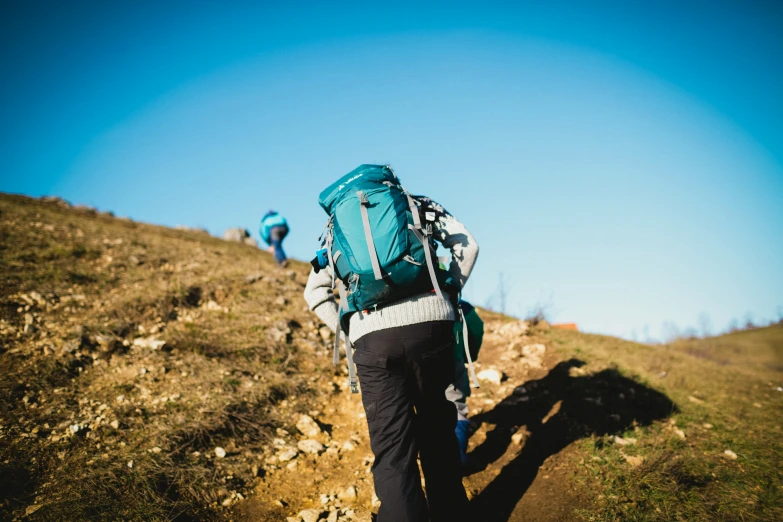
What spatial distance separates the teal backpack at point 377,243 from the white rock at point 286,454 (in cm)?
211

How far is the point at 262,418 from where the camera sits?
417 centimetres

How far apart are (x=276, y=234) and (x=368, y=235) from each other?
28.6 feet

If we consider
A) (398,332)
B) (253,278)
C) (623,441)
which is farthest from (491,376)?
(253,278)

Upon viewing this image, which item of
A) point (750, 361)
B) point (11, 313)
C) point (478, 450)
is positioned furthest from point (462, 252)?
point (750, 361)

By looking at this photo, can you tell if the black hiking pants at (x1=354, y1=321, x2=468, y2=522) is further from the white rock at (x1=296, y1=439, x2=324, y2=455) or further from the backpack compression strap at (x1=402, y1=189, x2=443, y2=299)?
the white rock at (x1=296, y1=439, x2=324, y2=455)

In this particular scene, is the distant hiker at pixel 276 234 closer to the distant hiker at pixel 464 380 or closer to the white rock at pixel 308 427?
the white rock at pixel 308 427

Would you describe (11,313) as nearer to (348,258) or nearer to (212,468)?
(212,468)

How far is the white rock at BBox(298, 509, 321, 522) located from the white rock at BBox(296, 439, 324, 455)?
0.85 metres

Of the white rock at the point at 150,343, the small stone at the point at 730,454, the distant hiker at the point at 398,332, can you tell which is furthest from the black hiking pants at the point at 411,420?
the white rock at the point at 150,343

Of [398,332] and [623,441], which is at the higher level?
[398,332]

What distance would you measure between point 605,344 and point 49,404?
9413 millimetres

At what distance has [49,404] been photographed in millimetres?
3703

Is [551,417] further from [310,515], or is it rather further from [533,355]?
[310,515]

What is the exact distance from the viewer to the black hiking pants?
2.21 meters
